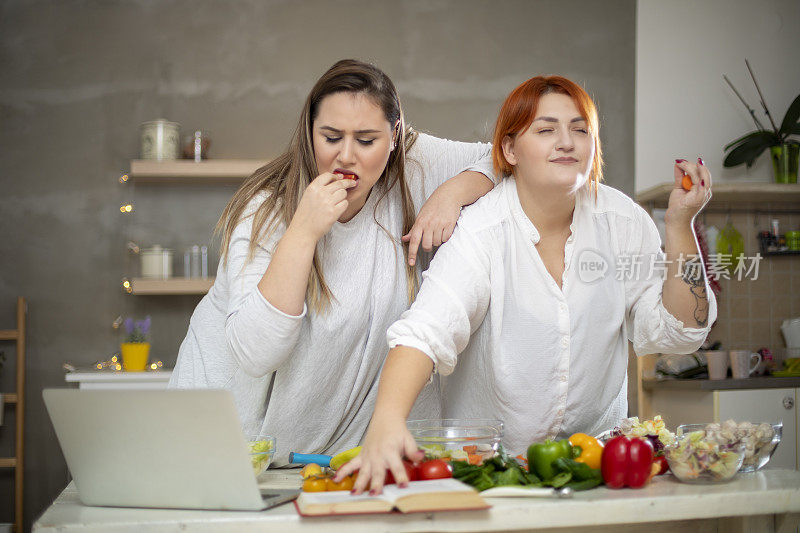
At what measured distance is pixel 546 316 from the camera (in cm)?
148

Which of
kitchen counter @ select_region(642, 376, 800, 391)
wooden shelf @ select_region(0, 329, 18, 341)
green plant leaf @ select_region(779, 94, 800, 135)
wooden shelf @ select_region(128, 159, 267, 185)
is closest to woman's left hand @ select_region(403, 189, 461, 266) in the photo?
kitchen counter @ select_region(642, 376, 800, 391)

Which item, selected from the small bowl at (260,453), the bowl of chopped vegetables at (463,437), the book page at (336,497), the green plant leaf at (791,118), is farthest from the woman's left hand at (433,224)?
the green plant leaf at (791,118)

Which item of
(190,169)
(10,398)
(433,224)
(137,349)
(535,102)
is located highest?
(190,169)

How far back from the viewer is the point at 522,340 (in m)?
1.48

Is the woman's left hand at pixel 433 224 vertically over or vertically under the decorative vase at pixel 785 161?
under

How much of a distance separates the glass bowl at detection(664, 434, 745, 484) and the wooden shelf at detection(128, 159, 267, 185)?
290cm

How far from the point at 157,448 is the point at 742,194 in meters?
3.48

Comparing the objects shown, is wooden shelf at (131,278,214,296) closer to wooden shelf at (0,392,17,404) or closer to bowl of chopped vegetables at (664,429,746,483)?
wooden shelf at (0,392,17,404)

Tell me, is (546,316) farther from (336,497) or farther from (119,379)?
(119,379)

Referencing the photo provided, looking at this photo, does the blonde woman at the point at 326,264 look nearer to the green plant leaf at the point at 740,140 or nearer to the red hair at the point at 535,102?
the red hair at the point at 535,102

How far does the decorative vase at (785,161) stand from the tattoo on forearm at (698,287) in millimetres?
2762

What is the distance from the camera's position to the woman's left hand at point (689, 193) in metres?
1.43

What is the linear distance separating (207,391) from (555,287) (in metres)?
0.77

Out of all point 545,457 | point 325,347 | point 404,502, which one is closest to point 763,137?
point 325,347
